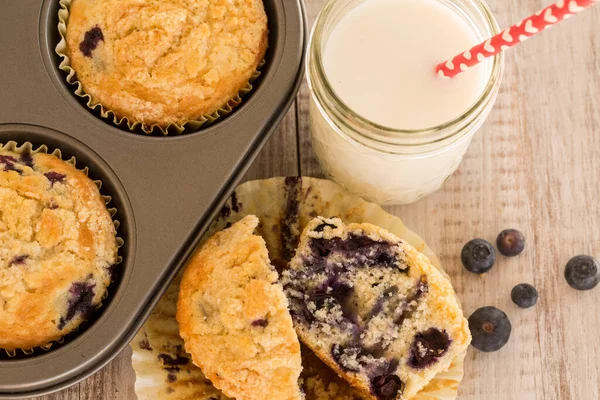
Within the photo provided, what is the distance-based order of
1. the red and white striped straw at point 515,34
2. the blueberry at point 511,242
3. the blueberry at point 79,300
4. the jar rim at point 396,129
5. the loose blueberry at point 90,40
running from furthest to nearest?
the blueberry at point 511,242, the loose blueberry at point 90,40, the blueberry at point 79,300, the jar rim at point 396,129, the red and white striped straw at point 515,34

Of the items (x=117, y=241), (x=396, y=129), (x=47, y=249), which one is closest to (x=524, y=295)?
(x=396, y=129)

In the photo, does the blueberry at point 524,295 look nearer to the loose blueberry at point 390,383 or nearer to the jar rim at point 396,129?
the loose blueberry at point 390,383

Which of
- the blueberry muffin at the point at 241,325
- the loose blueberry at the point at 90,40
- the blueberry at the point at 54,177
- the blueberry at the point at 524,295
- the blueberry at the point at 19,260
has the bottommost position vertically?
the blueberry at the point at 524,295

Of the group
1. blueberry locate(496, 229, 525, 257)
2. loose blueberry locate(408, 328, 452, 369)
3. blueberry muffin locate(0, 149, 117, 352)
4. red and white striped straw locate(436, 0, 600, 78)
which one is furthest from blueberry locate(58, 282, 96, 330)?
blueberry locate(496, 229, 525, 257)

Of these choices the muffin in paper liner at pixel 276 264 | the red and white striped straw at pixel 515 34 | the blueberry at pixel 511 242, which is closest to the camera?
the red and white striped straw at pixel 515 34

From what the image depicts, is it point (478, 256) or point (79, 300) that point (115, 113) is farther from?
→ point (478, 256)

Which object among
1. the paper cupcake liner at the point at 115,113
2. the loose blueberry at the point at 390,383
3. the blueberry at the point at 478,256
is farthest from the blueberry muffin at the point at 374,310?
the paper cupcake liner at the point at 115,113

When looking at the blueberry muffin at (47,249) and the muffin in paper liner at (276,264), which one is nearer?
the blueberry muffin at (47,249)

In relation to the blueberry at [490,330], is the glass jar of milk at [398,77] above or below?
above

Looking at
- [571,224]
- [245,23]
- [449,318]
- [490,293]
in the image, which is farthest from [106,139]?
[571,224]
